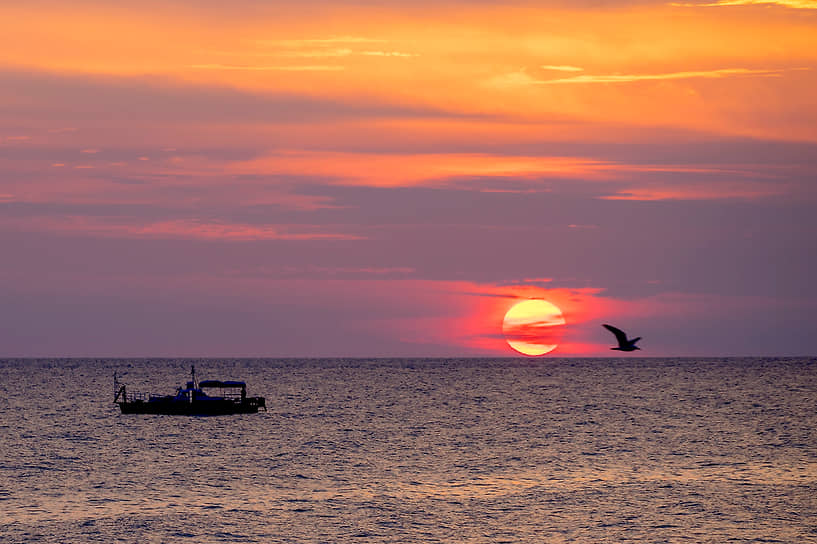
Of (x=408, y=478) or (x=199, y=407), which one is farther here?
(x=199, y=407)

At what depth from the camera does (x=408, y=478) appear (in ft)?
238

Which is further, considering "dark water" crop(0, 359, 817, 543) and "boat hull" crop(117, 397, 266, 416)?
"boat hull" crop(117, 397, 266, 416)

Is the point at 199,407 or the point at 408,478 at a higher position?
the point at 199,407

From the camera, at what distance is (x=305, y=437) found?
4129 inches

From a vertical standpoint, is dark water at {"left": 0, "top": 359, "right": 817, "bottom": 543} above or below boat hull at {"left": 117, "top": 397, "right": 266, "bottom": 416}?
below

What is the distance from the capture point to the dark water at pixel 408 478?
54.5m

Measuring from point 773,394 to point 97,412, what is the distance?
11992cm

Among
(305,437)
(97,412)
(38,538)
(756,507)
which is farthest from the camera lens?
(97,412)

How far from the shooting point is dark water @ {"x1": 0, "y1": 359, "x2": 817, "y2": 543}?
5453 centimetres

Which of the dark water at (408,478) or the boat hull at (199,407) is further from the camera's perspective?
the boat hull at (199,407)

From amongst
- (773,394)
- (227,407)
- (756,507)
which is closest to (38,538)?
(756,507)

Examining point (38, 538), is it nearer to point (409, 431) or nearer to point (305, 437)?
point (305, 437)

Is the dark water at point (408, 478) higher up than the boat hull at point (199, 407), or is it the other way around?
the boat hull at point (199, 407)

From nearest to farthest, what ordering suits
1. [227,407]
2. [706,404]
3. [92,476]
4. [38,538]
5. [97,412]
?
[38,538], [92,476], [227,407], [97,412], [706,404]
